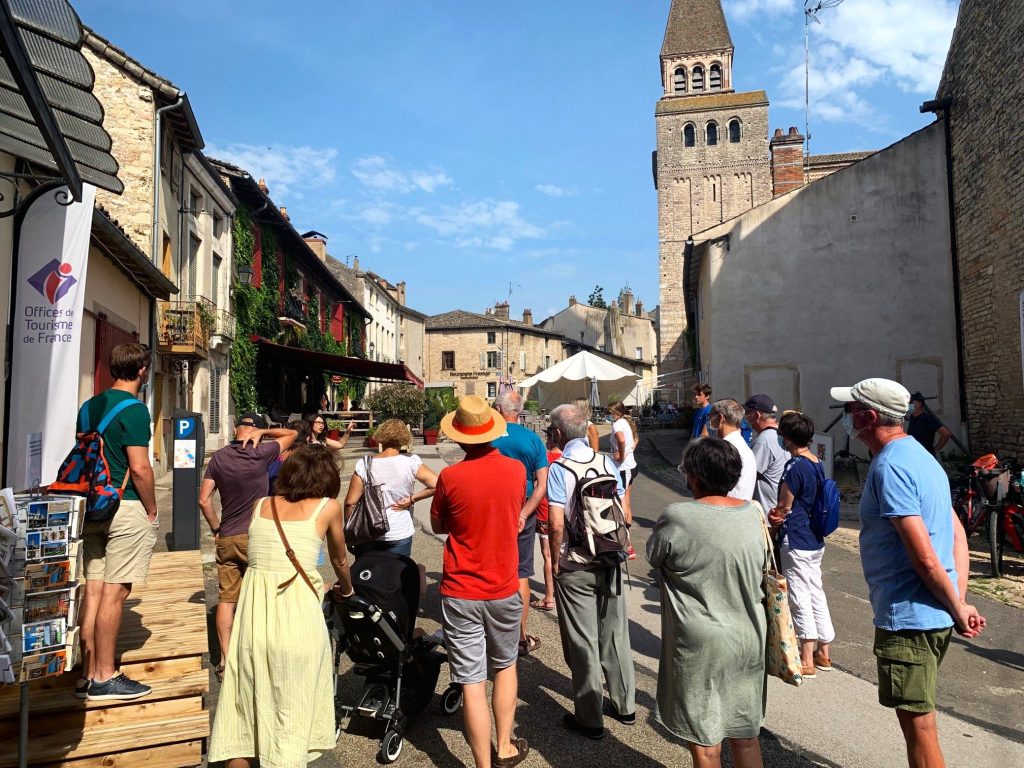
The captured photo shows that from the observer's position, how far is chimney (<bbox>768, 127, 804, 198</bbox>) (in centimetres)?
1992

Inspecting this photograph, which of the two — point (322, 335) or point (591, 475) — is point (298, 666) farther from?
point (322, 335)

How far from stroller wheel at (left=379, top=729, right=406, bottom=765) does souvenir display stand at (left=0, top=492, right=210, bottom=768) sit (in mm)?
838

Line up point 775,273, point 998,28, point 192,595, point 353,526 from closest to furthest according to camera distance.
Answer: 1. point 353,526
2. point 192,595
3. point 998,28
4. point 775,273

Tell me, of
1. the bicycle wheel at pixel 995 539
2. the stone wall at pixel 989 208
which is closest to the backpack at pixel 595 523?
the bicycle wheel at pixel 995 539

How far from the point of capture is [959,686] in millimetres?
4281

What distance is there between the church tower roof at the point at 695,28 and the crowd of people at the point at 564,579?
5595 cm

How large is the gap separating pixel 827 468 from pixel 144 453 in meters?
10.7

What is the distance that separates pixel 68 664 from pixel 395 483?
1.83 meters

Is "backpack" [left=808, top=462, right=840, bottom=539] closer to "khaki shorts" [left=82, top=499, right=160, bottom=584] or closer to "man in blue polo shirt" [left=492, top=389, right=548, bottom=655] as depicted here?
"man in blue polo shirt" [left=492, top=389, right=548, bottom=655]

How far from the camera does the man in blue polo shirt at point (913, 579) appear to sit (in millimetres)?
2555

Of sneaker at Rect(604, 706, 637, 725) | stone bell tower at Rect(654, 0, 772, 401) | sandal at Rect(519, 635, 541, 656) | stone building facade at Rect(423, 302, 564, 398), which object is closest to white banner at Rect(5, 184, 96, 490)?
sandal at Rect(519, 635, 541, 656)

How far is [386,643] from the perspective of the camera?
3.48 meters

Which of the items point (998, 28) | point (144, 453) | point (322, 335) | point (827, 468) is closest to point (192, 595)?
point (144, 453)

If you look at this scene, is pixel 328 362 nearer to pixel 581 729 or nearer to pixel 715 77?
pixel 581 729
